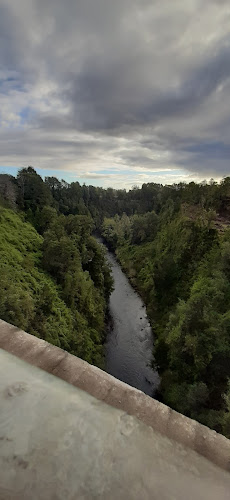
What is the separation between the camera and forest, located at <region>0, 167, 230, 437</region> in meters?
15.4

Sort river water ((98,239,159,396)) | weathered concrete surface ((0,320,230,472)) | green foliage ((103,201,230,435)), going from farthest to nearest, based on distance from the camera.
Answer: river water ((98,239,159,396)) < green foliage ((103,201,230,435)) < weathered concrete surface ((0,320,230,472))

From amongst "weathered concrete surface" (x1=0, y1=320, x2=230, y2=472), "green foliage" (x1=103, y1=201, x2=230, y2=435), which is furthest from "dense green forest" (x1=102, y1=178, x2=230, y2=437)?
"weathered concrete surface" (x1=0, y1=320, x2=230, y2=472)

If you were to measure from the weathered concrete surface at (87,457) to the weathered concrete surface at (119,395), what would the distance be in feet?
0.23

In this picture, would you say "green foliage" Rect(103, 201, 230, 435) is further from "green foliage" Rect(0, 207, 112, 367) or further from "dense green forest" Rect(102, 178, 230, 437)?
"green foliage" Rect(0, 207, 112, 367)

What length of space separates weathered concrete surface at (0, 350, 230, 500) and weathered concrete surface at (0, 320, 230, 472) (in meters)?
0.07

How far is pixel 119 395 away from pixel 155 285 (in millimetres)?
31024

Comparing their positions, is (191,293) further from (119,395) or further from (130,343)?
(119,395)

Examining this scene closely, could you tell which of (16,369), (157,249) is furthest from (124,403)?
(157,249)

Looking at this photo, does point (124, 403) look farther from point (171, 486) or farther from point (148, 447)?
point (171, 486)

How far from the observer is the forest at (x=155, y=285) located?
50.4 ft

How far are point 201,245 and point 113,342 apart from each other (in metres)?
15.3

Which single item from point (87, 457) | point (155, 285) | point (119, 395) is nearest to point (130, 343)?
point (155, 285)

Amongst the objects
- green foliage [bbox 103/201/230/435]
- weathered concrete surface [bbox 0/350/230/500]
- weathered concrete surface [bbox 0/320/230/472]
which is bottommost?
green foliage [bbox 103/201/230/435]

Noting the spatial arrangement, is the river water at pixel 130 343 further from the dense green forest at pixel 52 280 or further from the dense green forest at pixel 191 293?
the dense green forest at pixel 52 280
